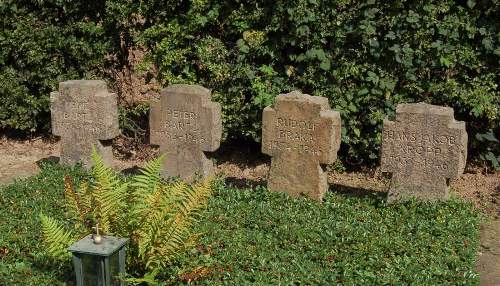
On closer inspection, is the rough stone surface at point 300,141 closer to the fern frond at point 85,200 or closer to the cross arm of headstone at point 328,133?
the cross arm of headstone at point 328,133

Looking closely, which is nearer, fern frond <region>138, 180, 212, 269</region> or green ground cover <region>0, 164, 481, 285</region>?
fern frond <region>138, 180, 212, 269</region>

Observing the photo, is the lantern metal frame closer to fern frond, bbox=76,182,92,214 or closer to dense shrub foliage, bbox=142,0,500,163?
fern frond, bbox=76,182,92,214

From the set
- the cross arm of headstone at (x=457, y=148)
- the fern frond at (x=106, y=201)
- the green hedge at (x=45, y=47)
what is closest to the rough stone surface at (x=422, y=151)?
the cross arm of headstone at (x=457, y=148)

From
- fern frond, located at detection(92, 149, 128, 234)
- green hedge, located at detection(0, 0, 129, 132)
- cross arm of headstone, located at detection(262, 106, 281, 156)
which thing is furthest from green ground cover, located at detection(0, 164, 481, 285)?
green hedge, located at detection(0, 0, 129, 132)

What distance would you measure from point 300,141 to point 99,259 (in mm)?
3165

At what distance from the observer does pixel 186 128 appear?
8594 mm

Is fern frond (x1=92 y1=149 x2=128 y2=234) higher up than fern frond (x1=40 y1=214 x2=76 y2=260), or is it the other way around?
fern frond (x1=92 y1=149 x2=128 y2=234)

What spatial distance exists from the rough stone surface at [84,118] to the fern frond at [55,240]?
3086 millimetres

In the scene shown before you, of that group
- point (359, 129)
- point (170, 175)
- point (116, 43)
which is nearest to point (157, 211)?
point (170, 175)

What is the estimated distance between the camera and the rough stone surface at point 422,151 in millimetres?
7688

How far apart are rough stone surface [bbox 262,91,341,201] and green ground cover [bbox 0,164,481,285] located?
20 centimetres

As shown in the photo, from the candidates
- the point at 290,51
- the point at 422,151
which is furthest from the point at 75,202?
the point at 290,51

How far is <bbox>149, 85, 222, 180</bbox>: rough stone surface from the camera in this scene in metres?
8.46

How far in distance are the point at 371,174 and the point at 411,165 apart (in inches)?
67.8
